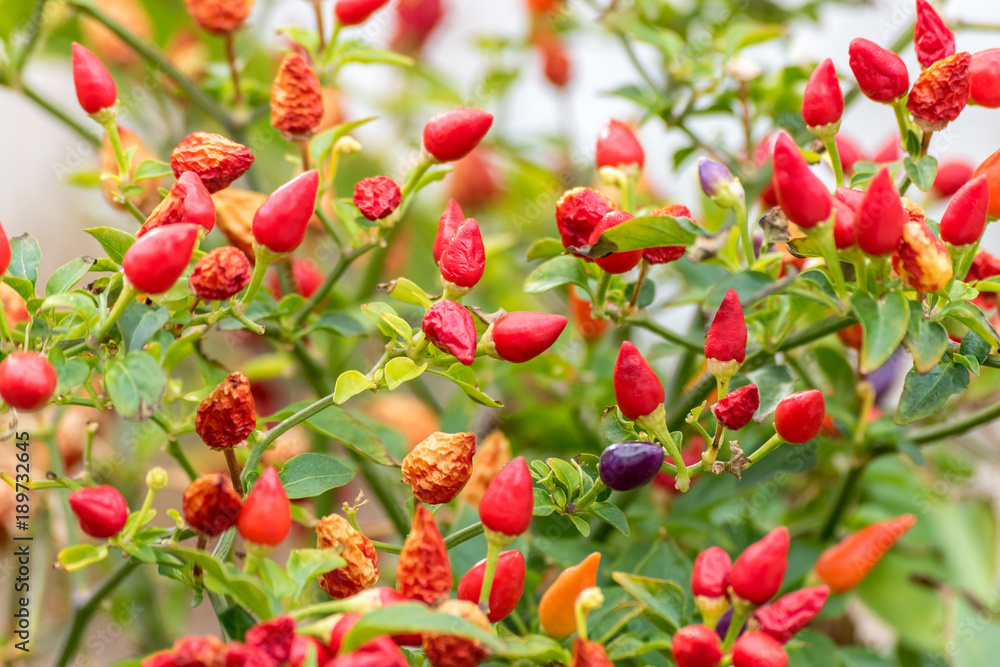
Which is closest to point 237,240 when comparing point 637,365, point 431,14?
point 637,365

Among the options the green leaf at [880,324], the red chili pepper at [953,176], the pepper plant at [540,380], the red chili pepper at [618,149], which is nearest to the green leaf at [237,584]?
the pepper plant at [540,380]

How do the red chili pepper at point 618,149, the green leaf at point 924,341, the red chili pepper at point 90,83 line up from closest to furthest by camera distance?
1. the green leaf at point 924,341
2. the red chili pepper at point 90,83
3. the red chili pepper at point 618,149

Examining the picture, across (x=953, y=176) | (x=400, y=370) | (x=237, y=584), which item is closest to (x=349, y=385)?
(x=400, y=370)

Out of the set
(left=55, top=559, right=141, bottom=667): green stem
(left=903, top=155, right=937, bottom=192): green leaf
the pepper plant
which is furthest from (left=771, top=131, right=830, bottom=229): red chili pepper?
(left=55, top=559, right=141, bottom=667): green stem

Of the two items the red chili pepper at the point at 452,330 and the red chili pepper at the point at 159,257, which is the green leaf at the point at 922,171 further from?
the red chili pepper at the point at 159,257

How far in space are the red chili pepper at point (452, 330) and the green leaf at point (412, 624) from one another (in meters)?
0.14

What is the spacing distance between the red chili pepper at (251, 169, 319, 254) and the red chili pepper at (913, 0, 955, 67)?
1.29 feet

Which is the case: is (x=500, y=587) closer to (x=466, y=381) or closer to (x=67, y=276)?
(x=466, y=381)

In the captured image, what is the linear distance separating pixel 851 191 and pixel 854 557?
0.25 metres

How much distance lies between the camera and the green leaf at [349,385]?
0.49 meters

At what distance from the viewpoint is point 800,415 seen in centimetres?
48

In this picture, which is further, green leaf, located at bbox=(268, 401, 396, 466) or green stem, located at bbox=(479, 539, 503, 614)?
Result: green leaf, located at bbox=(268, 401, 396, 466)

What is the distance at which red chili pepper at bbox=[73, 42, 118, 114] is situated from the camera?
1.84 ft

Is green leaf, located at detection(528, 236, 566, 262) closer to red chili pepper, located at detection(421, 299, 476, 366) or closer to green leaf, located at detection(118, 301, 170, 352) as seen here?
red chili pepper, located at detection(421, 299, 476, 366)
